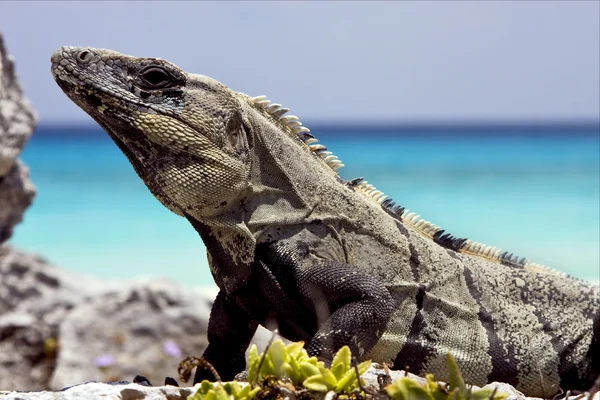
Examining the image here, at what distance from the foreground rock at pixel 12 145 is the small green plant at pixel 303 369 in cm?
566

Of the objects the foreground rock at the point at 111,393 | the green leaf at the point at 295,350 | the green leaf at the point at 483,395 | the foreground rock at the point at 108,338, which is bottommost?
the foreground rock at the point at 108,338

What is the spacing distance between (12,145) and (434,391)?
6463 mm

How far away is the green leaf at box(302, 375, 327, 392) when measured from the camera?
10.1 ft

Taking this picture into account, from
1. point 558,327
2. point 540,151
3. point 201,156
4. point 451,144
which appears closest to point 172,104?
point 201,156

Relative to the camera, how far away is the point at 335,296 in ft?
13.9

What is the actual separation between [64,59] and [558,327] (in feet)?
10.4

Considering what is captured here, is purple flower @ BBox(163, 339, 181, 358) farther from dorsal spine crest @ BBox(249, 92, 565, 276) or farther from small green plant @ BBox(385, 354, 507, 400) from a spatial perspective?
small green plant @ BBox(385, 354, 507, 400)

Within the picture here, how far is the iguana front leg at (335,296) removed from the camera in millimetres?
4168

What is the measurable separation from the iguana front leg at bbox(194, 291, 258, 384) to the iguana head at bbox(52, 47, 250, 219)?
68 cm

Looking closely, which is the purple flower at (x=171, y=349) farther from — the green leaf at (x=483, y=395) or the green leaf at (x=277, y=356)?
the green leaf at (x=483, y=395)

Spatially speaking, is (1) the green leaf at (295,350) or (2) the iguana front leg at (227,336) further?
(2) the iguana front leg at (227,336)

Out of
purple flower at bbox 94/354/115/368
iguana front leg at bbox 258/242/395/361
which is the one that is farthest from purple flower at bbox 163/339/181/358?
iguana front leg at bbox 258/242/395/361

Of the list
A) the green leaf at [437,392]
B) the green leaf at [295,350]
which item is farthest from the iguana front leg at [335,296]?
the green leaf at [437,392]

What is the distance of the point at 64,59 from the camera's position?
4.44m
